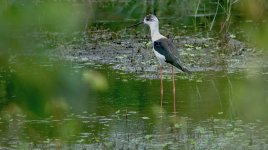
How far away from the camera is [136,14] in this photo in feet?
47.5

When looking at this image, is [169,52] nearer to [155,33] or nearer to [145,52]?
[155,33]

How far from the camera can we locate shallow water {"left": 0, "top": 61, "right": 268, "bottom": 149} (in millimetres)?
5375

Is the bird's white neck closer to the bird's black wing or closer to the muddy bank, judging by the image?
the bird's black wing

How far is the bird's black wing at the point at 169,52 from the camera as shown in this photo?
7.51 m

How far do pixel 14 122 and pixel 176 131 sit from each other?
63.9 inches

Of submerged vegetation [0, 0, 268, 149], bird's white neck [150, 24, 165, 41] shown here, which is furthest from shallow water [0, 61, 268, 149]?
bird's white neck [150, 24, 165, 41]

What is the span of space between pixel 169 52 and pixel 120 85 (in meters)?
0.98

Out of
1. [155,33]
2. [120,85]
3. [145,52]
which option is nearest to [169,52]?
[155,33]

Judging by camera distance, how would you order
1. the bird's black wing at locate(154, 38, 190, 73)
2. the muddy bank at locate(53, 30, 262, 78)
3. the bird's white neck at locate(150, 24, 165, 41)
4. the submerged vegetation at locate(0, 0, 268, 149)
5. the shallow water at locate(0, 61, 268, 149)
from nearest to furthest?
1. the submerged vegetation at locate(0, 0, 268, 149)
2. the shallow water at locate(0, 61, 268, 149)
3. the bird's black wing at locate(154, 38, 190, 73)
4. the bird's white neck at locate(150, 24, 165, 41)
5. the muddy bank at locate(53, 30, 262, 78)

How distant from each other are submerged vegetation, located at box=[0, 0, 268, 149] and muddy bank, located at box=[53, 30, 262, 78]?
2cm

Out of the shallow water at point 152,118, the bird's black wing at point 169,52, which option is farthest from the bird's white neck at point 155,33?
the shallow water at point 152,118

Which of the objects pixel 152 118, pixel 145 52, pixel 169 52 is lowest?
pixel 152 118

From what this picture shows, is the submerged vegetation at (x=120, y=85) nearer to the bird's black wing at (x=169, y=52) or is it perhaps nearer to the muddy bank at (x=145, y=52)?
the muddy bank at (x=145, y=52)

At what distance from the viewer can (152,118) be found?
645 cm
